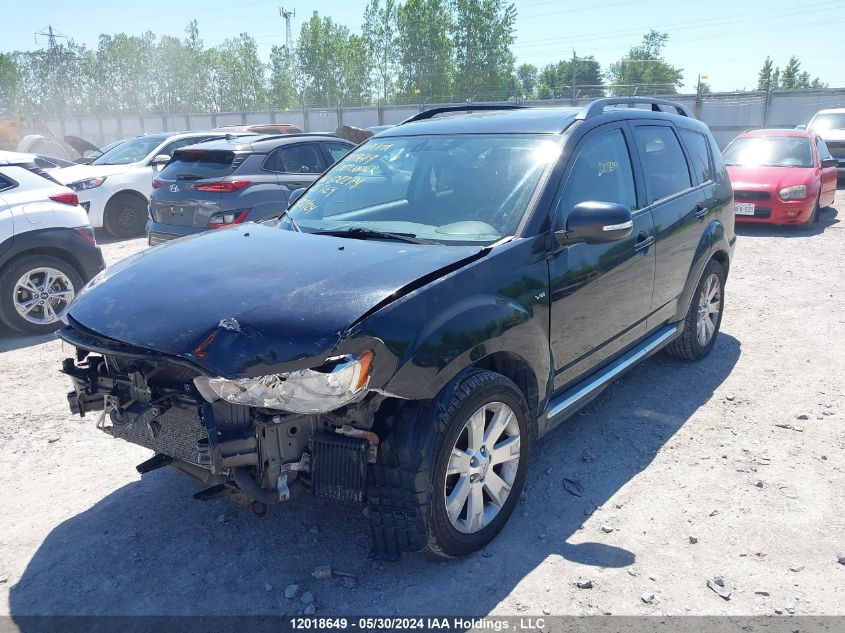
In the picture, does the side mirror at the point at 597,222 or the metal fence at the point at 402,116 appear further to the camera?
the metal fence at the point at 402,116

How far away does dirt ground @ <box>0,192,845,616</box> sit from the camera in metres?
2.82

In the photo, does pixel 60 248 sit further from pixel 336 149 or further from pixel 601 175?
pixel 601 175

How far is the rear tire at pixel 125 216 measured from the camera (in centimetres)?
1138

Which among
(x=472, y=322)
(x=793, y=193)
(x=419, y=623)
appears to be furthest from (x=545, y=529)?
(x=793, y=193)

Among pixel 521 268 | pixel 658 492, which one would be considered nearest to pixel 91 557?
pixel 521 268

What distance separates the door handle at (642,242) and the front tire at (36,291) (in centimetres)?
501

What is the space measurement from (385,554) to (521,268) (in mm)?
1405

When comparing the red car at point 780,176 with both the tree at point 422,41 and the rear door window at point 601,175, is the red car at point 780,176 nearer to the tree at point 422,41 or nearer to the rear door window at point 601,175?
the rear door window at point 601,175

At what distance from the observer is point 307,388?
252cm

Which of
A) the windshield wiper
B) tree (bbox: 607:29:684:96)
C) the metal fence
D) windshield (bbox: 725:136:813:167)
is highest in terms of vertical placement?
tree (bbox: 607:29:684:96)

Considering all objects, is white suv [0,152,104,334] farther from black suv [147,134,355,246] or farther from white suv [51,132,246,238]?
white suv [51,132,246,238]

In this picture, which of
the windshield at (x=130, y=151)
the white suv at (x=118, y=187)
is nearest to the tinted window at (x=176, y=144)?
the white suv at (x=118, y=187)

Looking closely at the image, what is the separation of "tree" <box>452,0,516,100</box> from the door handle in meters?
61.5

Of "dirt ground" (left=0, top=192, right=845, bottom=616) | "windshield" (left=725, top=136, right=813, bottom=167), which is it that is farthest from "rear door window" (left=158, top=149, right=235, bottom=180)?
"windshield" (left=725, top=136, right=813, bottom=167)
